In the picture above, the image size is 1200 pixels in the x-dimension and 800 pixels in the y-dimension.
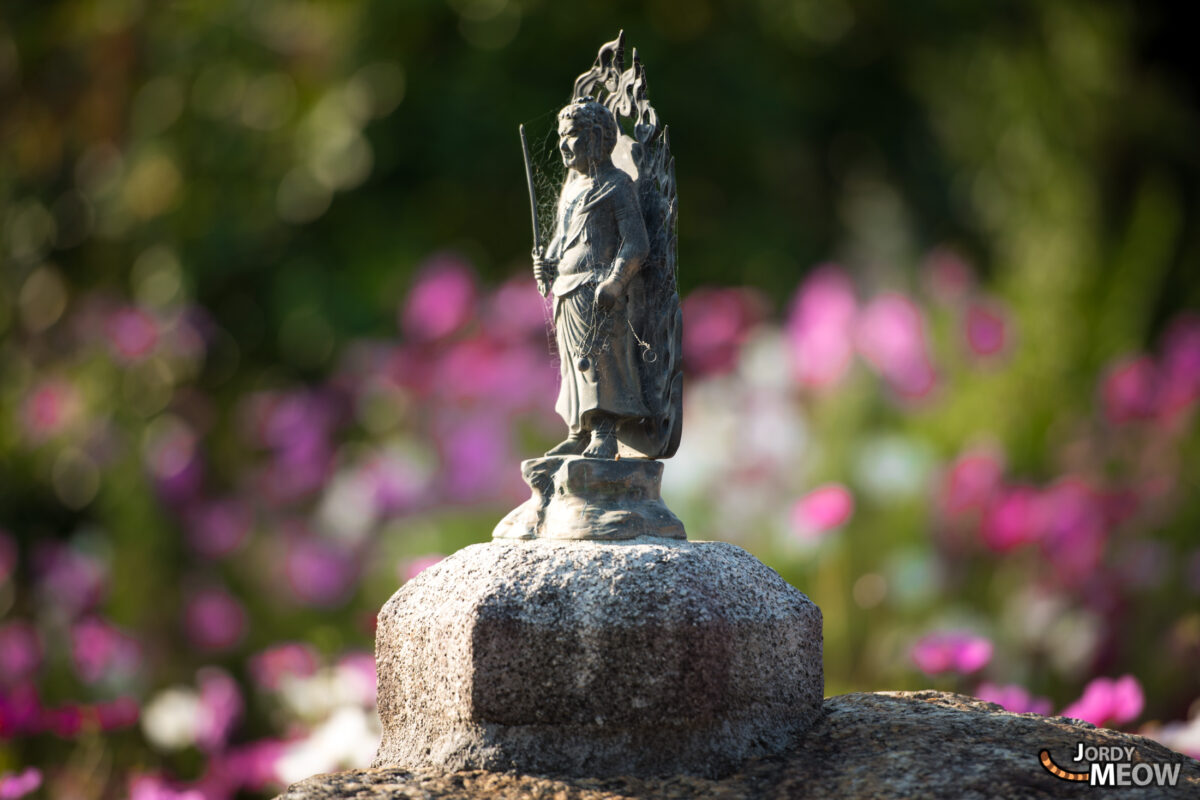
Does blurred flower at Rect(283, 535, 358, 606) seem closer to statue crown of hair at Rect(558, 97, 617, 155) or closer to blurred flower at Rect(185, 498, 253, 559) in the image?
blurred flower at Rect(185, 498, 253, 559)

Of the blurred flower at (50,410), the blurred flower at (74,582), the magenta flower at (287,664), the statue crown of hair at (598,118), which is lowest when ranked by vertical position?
the magenta flower at (287,664)

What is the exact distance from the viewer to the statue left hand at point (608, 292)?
105 inches

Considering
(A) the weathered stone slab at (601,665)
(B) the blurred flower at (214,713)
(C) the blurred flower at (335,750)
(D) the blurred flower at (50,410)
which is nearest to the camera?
(A) the weathered stone slab at (601,665)

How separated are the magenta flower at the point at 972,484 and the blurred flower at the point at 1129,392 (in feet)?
2.60

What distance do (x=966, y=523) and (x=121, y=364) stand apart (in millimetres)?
3887

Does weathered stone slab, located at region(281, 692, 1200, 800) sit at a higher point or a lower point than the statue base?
lower

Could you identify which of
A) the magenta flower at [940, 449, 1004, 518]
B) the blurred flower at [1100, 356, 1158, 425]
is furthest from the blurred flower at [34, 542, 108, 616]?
the blurred flower at [1100, 356, 1158, 425]

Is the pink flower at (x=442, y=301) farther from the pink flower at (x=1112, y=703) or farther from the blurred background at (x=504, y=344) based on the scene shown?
the pink flower at (x=1112, y=703)

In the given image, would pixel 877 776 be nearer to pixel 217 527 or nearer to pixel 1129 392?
pixel 1129 392

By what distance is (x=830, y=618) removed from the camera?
13.4 ft

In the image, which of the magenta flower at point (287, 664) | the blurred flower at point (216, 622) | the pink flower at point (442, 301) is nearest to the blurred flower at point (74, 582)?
the blurred flower at point (216, 622)

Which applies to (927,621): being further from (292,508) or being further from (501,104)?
(501,104)

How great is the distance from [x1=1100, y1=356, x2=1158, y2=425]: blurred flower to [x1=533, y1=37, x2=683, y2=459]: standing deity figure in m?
2.66

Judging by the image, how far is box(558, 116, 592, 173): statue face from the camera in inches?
107
